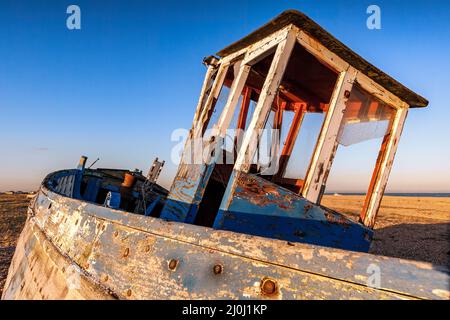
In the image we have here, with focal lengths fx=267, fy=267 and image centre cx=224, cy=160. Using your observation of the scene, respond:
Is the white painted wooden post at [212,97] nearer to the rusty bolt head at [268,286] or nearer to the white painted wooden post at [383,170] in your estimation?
the white painted wooden post at [383,170]

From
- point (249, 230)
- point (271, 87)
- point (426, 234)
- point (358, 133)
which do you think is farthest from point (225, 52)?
point (426, 234)

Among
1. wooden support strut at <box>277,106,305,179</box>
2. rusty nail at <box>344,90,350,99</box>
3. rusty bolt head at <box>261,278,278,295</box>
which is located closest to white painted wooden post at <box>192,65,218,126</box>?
wooden support strut at <box>277,106,305,179</box>

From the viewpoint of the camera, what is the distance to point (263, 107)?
7.91 feet

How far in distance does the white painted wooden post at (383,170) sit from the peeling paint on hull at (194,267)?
2113mm

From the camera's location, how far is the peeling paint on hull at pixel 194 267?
101 cm

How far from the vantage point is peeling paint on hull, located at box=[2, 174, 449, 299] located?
1.01 meters

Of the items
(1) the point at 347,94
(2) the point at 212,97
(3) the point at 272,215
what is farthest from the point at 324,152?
(2) the point at 212,97

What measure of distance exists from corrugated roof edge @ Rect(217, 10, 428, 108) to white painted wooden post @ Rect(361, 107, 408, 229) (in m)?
0.19

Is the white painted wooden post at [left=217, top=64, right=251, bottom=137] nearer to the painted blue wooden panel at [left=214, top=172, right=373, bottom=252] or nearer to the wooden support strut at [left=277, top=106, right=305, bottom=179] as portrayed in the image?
the painted blue wooden panel at [left=214, top=172, right=373, bottom=252]

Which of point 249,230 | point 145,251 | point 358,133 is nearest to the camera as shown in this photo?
point 145,251

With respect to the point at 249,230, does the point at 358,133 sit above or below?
above

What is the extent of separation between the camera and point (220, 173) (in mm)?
3664
